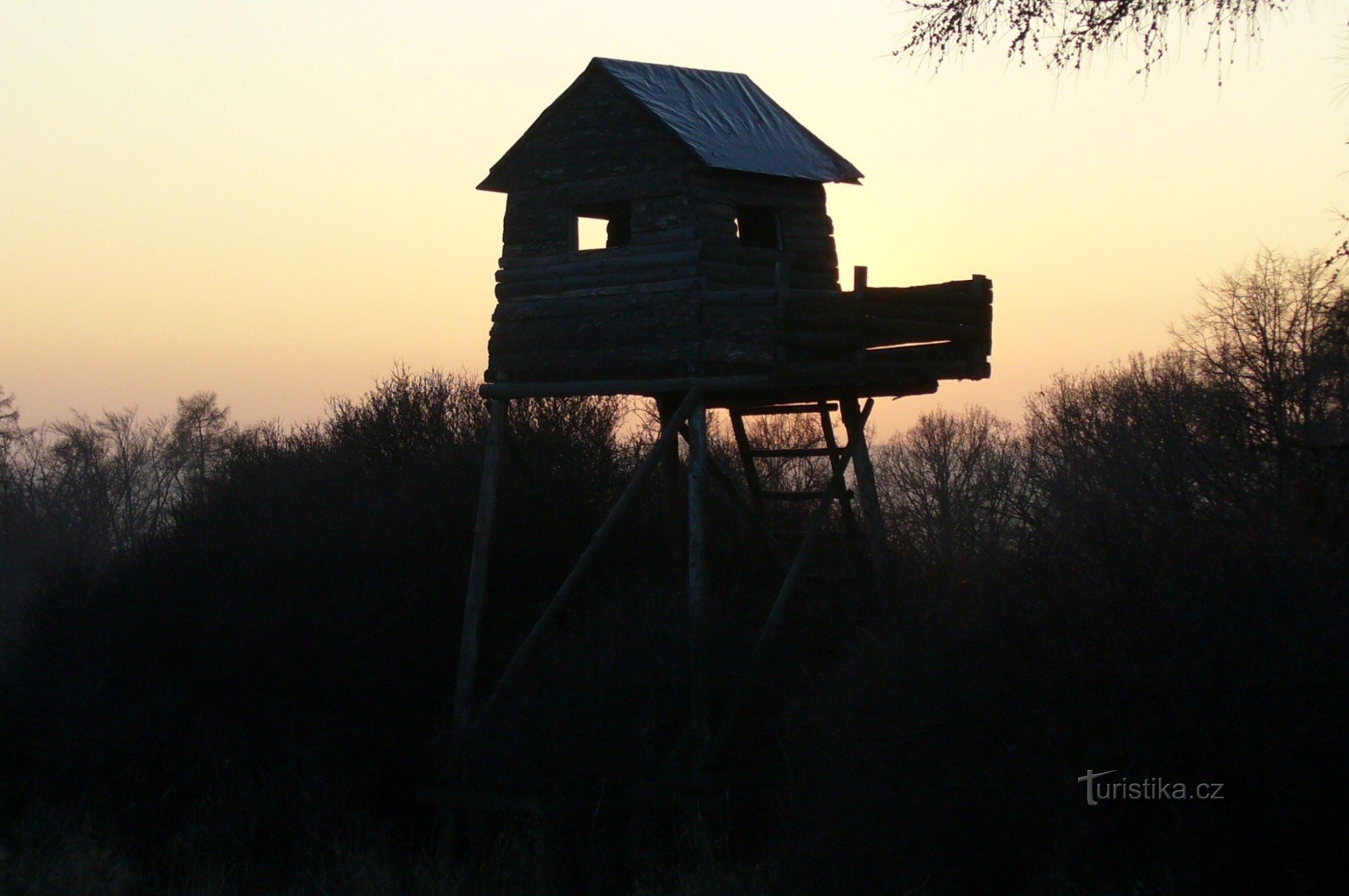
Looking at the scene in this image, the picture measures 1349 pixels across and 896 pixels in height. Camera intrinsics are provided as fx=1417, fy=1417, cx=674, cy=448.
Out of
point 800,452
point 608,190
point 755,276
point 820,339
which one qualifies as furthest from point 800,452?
point 608,190

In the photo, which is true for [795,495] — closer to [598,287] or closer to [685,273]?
[685,273]

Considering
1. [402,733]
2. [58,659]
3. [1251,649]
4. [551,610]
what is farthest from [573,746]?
[58,659]

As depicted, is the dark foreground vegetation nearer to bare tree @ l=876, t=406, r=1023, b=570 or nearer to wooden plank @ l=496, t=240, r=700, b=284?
wooden plank @ l=496, t=240, r=700, b=284

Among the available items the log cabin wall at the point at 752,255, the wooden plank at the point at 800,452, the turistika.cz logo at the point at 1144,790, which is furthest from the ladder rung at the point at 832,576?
the turistika.cz logo at the point at 1144,790

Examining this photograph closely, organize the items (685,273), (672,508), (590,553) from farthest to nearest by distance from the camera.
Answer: (672,508) < (590,553) < (685,273)

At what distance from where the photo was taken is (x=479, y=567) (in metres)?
15.4

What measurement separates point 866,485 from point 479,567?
4.27 metres

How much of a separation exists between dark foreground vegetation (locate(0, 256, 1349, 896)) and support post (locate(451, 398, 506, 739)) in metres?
0.69

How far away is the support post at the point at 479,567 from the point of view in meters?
15.3

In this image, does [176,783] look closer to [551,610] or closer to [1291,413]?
[551,610]

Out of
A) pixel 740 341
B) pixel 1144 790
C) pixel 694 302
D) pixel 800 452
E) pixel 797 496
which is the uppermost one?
pixel 694 302

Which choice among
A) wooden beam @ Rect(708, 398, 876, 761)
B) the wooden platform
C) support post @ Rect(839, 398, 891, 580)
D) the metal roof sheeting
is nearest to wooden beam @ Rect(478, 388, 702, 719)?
the wooden platform

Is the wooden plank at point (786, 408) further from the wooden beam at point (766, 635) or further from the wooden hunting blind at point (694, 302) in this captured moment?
the wooden beam at point (766, 635)

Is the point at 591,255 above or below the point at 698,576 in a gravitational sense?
above
